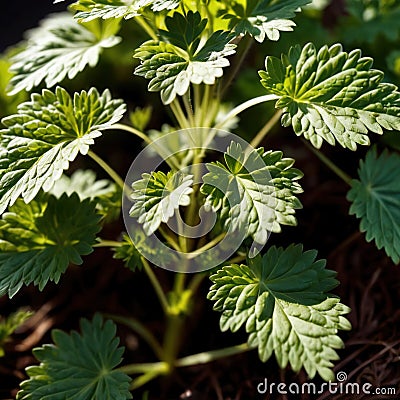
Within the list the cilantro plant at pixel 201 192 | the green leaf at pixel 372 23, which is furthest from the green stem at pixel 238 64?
the green leaf at pixel 372 23

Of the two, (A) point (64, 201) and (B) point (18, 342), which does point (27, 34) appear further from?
(B) point (18, 342)

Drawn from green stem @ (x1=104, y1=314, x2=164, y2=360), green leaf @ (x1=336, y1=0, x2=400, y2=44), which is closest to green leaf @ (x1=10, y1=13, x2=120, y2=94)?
green stem @ (x1=104, y1=314, x2=164, y2=360)

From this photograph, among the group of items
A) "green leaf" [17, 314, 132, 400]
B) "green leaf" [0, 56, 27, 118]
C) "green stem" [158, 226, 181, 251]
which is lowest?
"green leaf" [17, 314, 132, 400]

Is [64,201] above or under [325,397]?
above

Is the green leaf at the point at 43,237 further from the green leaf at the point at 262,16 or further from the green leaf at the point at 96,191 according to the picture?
the green leaf at the point at 262,16

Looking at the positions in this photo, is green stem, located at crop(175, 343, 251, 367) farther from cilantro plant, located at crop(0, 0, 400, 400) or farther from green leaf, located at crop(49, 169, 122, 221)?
green leaf, located at crop(49, 169, 122, 221)

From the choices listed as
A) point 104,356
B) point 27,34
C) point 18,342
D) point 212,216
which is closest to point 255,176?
point 212,216
